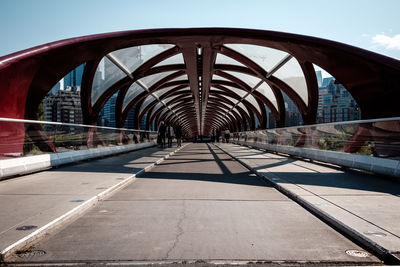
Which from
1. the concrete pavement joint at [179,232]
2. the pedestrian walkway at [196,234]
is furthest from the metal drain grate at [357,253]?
the concrete pavement joint at [179,232]

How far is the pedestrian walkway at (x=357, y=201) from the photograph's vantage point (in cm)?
352

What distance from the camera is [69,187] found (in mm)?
6543

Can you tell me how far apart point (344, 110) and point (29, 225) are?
142129 millimetres

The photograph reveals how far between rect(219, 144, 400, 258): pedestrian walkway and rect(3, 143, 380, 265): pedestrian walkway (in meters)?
0.19

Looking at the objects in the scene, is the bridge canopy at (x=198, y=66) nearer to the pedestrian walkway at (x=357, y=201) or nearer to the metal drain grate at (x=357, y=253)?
the pedestrian walkway at (x=357, y=201)

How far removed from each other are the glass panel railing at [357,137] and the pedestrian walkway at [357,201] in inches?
27.5

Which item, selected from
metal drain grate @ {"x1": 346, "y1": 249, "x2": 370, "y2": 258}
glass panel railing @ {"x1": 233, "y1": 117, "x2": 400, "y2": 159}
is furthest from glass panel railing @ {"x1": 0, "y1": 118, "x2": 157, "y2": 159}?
glass panel railing @ {"x1": 233, "y1": 117, "x2": 400, "y2": 159}

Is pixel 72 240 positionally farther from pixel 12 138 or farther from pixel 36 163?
pixel 36 163

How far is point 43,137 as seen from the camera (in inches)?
395

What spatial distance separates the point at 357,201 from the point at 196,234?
9.22ft

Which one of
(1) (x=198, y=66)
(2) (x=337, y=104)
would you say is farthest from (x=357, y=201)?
(2) (x=337, y=104)

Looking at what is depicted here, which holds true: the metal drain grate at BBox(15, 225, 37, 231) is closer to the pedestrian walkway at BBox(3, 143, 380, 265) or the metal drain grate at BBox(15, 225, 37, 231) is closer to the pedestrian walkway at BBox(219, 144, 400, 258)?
the pedestrian walkway at BBox(3, 143, 380, 265)

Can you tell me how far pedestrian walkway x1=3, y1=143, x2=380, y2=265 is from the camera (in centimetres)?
307

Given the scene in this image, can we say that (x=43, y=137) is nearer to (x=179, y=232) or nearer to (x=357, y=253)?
(x=179, y=232)
